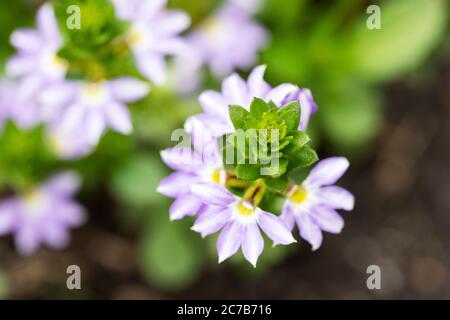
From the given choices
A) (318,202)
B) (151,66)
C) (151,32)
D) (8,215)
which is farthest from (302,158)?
(8,215)

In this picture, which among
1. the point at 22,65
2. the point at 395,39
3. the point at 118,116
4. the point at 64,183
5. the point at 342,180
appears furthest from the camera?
the point at 342,180

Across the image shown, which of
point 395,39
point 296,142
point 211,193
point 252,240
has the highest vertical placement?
point 395,39

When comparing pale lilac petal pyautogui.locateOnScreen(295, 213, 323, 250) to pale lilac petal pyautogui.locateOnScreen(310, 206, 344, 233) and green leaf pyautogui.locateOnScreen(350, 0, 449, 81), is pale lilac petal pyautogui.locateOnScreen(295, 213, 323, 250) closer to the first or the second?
pale lilac petal pyautogui.locateOnScreen(310, 206, 344, 233)

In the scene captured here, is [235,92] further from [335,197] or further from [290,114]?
[335,197]

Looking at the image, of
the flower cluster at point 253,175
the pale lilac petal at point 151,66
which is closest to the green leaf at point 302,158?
the flower cluster at point 253,175

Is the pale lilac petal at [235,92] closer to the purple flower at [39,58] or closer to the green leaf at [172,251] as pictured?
the purple flower at [39,58]

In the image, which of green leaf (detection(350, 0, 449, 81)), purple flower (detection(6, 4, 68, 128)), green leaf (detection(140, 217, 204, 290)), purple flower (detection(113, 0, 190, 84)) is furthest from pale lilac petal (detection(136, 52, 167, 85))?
green leaf (detection(350, 0, 449, 81))
